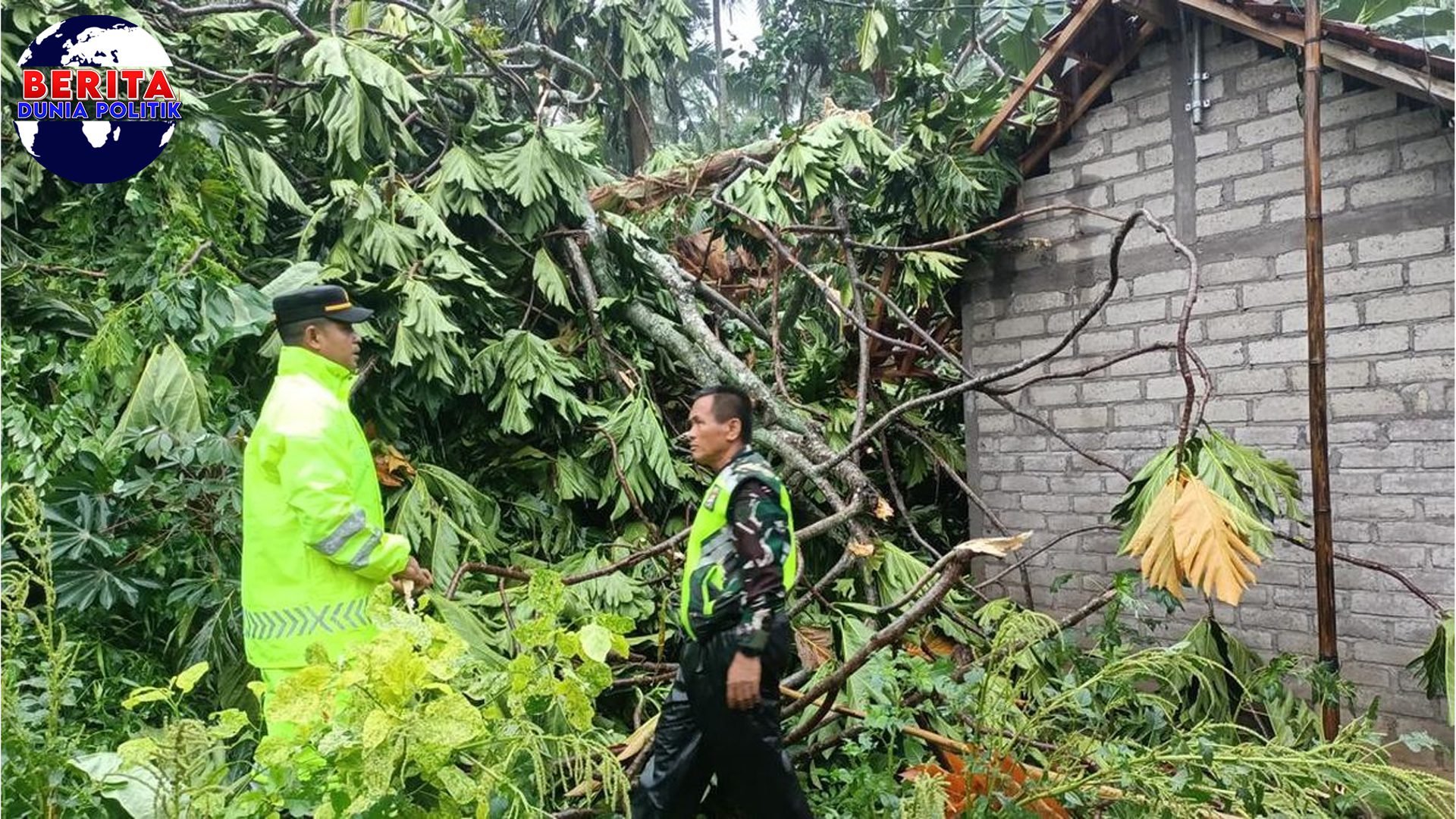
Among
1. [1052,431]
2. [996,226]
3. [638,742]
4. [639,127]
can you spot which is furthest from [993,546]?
[639,127]

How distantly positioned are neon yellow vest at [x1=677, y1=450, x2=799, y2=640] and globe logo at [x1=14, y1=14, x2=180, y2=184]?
3.24 m

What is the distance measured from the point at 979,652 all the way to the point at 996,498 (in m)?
1.47

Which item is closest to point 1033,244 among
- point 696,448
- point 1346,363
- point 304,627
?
point 1346,363

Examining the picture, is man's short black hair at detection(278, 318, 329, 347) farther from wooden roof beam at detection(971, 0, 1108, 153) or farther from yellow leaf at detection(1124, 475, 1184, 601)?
wooden roof beam at detection(971, 0, 1108, 153)

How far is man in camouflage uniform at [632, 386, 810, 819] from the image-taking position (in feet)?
8.51

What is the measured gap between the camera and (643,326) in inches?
211

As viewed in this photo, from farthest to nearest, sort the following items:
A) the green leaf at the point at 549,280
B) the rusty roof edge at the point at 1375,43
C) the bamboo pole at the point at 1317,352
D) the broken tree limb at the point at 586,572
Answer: the green leaf at the point at 549,280, the broken tree limb at the point at 586,572, the rusty roof edge at the point at 1375,43, the bamboo pole at the point at 1317,352

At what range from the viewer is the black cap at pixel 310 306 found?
106 inches

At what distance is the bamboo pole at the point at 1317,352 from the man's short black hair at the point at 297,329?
3454mm

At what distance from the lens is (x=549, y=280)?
5137 millimetres

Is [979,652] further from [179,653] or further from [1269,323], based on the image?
[179,653]

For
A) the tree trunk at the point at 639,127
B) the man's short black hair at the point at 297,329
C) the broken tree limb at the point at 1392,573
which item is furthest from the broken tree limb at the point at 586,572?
the tree trunk at the point at 639,127

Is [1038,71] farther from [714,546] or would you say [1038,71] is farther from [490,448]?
[490,448]

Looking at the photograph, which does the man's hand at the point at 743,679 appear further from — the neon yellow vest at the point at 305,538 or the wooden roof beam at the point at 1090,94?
the wooden roof beam at the point at 1090,94
